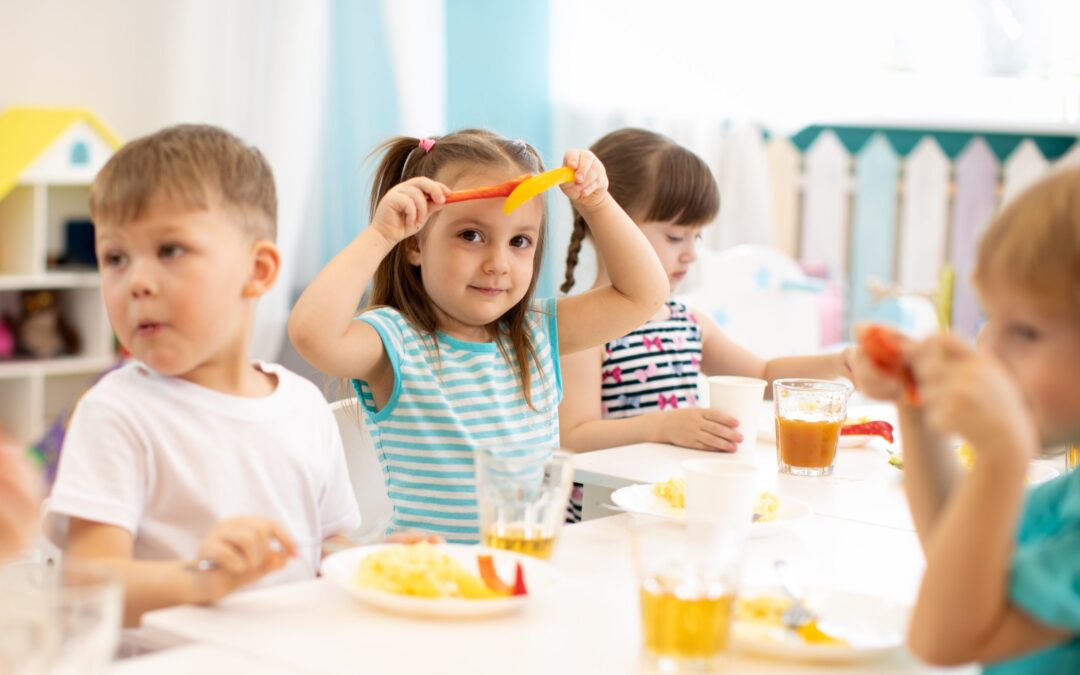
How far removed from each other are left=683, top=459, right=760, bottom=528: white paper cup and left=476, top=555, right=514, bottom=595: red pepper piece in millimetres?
258

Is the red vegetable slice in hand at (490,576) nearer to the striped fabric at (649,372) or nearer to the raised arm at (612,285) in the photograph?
the raised arm at (612,285)

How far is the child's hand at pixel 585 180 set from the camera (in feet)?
5.21

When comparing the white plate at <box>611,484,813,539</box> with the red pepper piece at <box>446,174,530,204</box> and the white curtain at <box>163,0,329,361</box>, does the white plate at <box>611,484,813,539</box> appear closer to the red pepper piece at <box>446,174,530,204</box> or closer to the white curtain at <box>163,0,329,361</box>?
the red pepper piece at <box>446,174,530,204</box>

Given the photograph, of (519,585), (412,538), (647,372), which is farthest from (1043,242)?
(647,372)

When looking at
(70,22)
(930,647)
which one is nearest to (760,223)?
(70,22)

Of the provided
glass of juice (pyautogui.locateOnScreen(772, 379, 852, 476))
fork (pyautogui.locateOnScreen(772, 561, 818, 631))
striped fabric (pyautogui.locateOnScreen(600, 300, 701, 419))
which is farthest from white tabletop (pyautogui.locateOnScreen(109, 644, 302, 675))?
striped fabric (pyautogui.locateOnScreen(600, 300, 701, 419))

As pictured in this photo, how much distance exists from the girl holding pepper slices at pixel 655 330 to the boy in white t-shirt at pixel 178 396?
824 millimetres

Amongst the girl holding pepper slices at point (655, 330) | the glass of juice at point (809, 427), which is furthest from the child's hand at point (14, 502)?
the girl holding pepper slices at point (655, 330)

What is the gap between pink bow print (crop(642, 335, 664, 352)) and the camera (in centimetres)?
218

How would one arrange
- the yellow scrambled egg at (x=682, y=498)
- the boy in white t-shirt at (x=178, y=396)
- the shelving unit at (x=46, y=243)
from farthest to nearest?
1. the shelving unit at (x=46, y=243)
2. the yellow scrambled egg at (x=682, y=498)
3. the boy in white t-shirt at (x=178, y=396)

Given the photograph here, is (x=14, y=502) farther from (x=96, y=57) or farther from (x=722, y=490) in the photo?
(x=96, y=57)

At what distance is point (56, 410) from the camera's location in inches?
149

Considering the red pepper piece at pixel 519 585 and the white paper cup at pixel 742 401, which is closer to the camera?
the red pepper piece at pixel 519 585

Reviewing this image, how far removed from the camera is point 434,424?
5.32 ft
